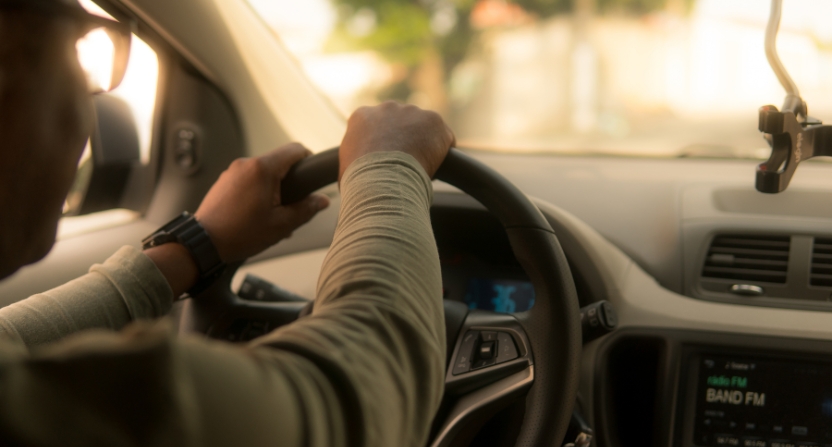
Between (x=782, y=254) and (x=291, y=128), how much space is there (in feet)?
4.76

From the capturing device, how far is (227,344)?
3.28ft

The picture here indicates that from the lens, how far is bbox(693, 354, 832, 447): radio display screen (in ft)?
5.38

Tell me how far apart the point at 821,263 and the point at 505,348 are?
84 centimetres

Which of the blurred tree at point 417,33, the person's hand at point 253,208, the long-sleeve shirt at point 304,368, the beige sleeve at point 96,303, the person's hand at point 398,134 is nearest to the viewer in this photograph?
the long-sleeve shirt at point 304,368

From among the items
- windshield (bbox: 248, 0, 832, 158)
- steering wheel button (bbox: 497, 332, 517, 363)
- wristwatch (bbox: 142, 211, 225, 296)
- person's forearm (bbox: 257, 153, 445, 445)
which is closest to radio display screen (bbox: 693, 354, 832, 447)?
steering wheel button (bbox: 497, 332, 517, 363)

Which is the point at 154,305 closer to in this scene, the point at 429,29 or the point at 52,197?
the point at 52,197

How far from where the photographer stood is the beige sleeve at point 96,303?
1.41 m

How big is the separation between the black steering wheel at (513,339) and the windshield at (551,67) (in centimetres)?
1271

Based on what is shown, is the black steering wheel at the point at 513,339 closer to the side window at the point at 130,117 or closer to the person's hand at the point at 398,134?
the person's hand at the point at 398,134

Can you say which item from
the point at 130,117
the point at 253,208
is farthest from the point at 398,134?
the point at 130,117

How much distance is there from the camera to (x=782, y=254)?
1.79m

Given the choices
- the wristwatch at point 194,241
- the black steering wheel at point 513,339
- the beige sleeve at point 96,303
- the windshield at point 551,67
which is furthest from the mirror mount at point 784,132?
the windshield at point 551,67

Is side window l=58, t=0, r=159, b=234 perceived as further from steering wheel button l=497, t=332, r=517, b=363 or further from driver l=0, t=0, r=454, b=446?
steering wheel button l=497, t=332, r=517, b=363

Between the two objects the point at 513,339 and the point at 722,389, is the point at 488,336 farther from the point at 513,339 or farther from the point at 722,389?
the point at 722,389
